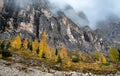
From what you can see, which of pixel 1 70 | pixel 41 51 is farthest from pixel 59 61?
pixel 1 70

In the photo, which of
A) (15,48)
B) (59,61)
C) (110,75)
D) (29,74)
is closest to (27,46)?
(15,48)

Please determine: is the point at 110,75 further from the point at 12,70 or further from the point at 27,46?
the point at 27,46

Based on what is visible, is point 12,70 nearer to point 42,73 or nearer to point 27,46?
point 42,73

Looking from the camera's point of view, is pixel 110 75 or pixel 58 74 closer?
pixel 58 74

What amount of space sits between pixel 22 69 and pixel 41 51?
67.2m

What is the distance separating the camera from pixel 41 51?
468 feet

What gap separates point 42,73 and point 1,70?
13117mm

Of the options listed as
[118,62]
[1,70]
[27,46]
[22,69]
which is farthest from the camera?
[27,46]

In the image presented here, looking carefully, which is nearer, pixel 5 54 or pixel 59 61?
pixel 5 54

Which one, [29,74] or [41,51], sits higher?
[41,51]

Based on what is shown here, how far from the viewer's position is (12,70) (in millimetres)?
71875

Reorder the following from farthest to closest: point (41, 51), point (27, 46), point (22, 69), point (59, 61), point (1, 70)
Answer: point (27, 46), point (41, 51), point (59, 61), point (22, 69), point (1, 70)

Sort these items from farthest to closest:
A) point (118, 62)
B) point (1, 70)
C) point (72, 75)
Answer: point (118, 62)
point (72, 75)
point (1, 70)

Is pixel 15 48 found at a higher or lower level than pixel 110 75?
higher
